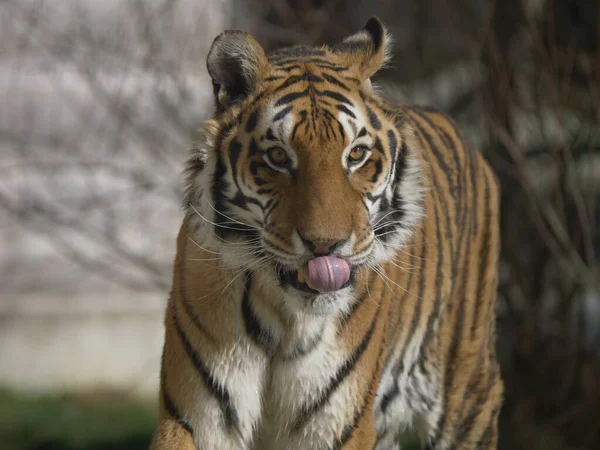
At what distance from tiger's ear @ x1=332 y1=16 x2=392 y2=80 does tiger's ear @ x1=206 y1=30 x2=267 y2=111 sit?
33 centimetres

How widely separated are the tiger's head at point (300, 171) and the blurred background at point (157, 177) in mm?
1891

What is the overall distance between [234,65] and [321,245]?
61 centimetres

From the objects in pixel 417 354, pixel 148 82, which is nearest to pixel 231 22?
pixel 148 82

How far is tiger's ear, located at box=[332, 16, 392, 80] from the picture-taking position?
2.98 m

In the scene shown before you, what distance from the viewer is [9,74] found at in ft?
19.0

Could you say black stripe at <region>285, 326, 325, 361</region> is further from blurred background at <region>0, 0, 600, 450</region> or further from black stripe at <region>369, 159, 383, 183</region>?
blurred background at <region>0, 0, 600, 450</region>

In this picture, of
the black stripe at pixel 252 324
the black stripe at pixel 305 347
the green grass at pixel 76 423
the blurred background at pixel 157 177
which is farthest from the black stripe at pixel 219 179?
the green grass at pixel 76 423

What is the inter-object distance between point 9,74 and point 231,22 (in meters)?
1.37

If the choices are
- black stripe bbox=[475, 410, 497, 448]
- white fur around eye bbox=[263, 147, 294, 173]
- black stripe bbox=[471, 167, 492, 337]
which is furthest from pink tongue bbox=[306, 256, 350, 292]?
black stripe bbox=[475, 410, 497, 448]

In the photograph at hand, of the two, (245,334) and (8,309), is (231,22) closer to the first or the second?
(8,309)

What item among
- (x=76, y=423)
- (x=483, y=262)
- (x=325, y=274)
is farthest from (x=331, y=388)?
(x=76, y=423)

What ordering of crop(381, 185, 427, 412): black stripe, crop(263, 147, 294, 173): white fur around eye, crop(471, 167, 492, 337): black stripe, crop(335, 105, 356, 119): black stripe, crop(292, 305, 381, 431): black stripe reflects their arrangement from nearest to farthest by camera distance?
1. crop(263, 147, 294, 173): white fur around eye
2. crop(335, 105, 356, 119): black stripe
3. crop(292, 305, 381, 431): black stripe
4. crop(381, 185, 427, 412): black stripe
5. crop(471, 167, 492, 337): black stripe

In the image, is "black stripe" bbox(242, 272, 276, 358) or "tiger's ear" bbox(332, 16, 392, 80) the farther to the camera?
"tiger's ear" bbox(332, 16, 392, 80)

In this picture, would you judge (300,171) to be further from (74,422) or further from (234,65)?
(74,422)
